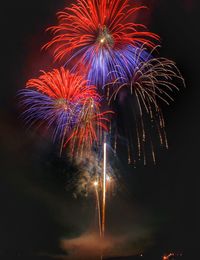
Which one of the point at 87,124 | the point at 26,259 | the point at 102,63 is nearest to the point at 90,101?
the point at 87,124

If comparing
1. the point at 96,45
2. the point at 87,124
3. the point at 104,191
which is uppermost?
the point at 96,45

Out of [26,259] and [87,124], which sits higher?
[26,259]

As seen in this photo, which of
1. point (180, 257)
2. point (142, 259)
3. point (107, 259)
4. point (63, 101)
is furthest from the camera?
point (107, 259)

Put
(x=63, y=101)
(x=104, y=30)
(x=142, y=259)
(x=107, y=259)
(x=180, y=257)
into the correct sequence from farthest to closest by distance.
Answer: (x=107, y=259)
(x=142, y=259)
(x=180, y=257)
(x=63, y=101)
(x=104, y=30)

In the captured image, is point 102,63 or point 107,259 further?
point 107,259

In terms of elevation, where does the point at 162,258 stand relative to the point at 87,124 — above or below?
above

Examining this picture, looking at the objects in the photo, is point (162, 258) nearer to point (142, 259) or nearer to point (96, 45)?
point (142, 259)

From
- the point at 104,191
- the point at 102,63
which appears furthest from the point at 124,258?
the point at 102,63

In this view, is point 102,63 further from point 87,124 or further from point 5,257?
point 5,257

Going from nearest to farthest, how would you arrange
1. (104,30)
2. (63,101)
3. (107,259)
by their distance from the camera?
1. (104,30)
2. (63,101)
3. (107,259)
